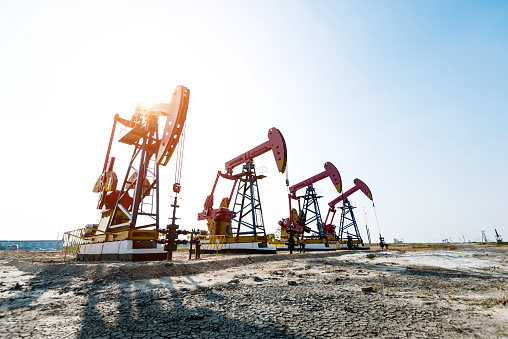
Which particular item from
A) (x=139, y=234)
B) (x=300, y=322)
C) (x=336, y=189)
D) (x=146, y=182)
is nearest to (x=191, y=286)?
(x=300, y=322)

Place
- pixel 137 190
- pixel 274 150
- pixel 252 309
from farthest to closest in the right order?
pixel 274 150 → pixel 137 190 → pixel 252 309

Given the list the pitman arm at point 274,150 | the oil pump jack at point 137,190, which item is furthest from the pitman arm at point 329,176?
the oil pump jack at point 137,190

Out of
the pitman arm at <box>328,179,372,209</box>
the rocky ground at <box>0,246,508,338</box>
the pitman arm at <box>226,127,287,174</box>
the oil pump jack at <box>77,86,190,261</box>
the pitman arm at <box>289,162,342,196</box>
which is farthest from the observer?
the pitman arm at <box>328,179,372,209</box>

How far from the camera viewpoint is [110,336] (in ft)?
7.43

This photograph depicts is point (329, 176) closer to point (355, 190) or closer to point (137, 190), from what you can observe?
point (355, 190)

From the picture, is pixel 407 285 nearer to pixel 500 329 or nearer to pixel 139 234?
pixel 500 329

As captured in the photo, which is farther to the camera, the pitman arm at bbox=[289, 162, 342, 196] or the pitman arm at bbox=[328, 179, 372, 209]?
the pitman arm at bbox=[328, 179, 372, 209]

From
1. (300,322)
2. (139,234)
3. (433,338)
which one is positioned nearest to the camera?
(433,338)

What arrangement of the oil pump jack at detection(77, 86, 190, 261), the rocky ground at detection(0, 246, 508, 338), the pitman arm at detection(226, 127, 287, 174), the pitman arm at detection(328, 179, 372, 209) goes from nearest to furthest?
the rocky ground at detection(0, 246, 508, 338)
the oil pump jack at detection(77, 86, 190, 261)
the pitman arm at detection(226, 127, 287, 174)
the pitman arm at detection(328, 179, 372, 209)

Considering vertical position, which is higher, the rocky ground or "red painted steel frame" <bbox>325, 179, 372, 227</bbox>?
"red painted steel frame" <bbox>325, 179, 372, 227</bbox>

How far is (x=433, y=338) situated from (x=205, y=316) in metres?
2.39

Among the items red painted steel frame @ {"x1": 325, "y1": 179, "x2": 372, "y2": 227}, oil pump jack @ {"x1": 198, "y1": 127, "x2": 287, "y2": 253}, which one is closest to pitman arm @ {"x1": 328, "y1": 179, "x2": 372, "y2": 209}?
red painted steel frame @ {"x1": 325, "y1": 179, "x2": 372, "y2": 227}

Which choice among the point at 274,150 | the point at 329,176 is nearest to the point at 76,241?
the point at 274,150

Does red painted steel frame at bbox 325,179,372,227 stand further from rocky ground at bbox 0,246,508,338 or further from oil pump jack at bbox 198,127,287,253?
rocky ground at bbox 0,246,508,338
